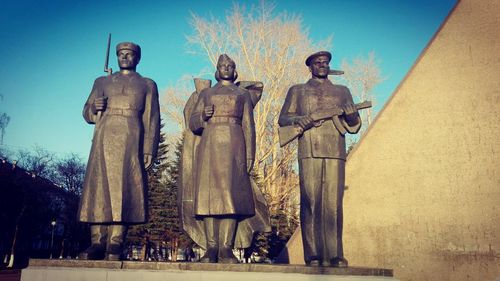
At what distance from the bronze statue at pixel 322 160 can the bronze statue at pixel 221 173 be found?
586 millimetres

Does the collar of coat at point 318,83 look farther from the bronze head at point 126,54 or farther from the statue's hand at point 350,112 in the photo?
the bronze head at point 126,54

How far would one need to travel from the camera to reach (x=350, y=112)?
17.7 ft

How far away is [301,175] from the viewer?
5.48 metres

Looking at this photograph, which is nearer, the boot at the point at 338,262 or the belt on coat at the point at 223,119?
the boot at the point at 338,262

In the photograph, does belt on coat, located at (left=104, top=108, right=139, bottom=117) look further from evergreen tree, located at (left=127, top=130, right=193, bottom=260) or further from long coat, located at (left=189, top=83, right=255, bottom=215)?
evergreen tree, located at (left=127, top=130, right=193, bottom=260)

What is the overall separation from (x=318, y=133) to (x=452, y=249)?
7.25 metres

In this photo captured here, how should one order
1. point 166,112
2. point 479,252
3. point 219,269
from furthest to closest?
point 166,112, point 479,252, point 219,269

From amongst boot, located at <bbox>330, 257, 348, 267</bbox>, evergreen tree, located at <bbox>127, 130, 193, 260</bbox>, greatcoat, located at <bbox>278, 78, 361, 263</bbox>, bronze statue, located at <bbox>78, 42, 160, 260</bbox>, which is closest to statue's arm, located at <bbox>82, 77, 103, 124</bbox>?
bronze statue, located at <bbox>78, 42, 160, 260</bbox>

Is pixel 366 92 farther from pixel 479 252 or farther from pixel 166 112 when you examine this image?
pixel 479 252

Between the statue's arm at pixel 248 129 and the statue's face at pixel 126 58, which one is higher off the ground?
the statue's face at pixel 126 58

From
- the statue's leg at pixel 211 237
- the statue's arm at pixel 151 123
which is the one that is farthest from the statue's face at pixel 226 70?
the statue's leg at pixel 211 237

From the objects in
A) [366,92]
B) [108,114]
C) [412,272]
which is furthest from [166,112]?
[108,114]

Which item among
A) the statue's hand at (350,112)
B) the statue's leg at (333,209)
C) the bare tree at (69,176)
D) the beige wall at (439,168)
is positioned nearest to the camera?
the statue's leg at (333,209)

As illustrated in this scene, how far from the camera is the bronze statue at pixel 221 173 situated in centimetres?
519
